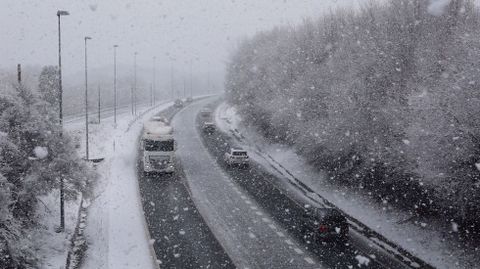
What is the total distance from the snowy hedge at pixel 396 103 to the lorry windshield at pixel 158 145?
9.78 meters

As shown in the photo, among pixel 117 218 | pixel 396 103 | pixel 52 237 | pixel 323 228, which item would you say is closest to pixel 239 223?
pixel 323 228

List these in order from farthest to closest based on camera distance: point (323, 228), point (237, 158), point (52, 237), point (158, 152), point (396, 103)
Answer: point (237, 158) → point (158, 152) → point (396, 103) → point (323, 228) → point (52, 237)

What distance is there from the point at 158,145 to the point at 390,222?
1676 centimetres

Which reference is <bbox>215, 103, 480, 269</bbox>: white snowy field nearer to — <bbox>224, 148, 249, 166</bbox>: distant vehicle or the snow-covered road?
<bbox>224, 148, 249, 166</bbox>: distant vehicle

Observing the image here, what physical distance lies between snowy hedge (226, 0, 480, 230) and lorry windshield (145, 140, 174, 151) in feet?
32.1

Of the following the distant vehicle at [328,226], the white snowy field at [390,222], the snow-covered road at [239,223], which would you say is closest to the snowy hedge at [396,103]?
the white snowy field at [390,222]

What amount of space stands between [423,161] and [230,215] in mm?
10469

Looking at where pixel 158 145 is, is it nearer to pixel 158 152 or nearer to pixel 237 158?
pixel 158 152

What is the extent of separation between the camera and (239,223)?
23609mm

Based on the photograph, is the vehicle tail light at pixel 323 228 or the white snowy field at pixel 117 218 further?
the vehicle tail light at pixel 323 228

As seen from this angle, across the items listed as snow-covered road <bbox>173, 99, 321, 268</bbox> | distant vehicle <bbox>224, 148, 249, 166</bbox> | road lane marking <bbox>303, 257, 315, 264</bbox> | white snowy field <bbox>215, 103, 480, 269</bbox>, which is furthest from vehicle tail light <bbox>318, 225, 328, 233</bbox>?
distant vehicle <bbox>224, 148, 249, 166</bbox>

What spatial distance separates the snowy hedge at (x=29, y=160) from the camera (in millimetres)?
16906

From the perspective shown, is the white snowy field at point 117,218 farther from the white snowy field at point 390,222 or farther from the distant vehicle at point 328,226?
the white snowy field at point 390,222

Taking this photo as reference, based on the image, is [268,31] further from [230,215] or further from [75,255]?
[75,255]
